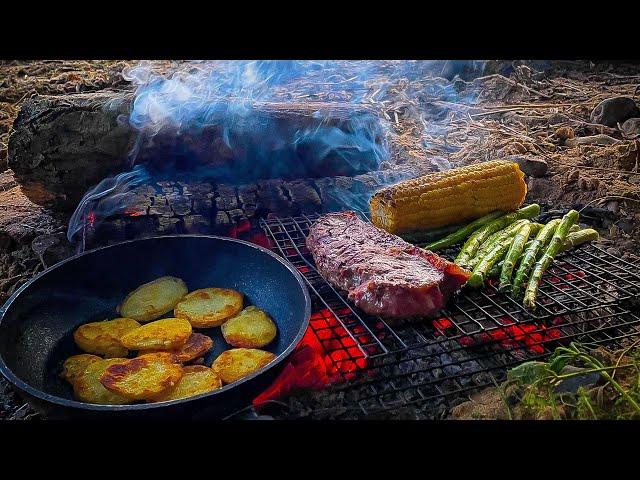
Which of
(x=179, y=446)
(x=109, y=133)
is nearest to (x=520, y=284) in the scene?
(x=179, y=446)

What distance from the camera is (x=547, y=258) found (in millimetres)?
3271

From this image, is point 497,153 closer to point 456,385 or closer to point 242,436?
point 456,385

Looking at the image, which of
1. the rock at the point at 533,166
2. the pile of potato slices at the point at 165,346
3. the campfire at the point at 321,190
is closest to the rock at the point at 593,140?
the campfire at the point at 321,190

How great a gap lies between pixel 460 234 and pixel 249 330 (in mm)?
1495

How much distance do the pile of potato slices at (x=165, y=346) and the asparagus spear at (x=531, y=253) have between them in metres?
1.31

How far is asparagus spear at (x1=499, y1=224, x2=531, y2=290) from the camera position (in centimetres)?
315

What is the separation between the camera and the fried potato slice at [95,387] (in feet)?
8.03

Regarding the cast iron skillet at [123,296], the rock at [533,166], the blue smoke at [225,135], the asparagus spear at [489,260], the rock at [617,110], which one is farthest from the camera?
the rock at [617,110]

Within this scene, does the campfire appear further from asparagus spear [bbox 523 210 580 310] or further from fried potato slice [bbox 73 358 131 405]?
fried potato slice [bbox 73 358 131 405]

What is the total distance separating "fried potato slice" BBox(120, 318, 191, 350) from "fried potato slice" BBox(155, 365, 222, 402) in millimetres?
185

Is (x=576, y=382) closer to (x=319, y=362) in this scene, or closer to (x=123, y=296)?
(x=319, y=362)

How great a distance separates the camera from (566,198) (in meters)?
4.21

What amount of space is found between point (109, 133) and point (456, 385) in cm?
266

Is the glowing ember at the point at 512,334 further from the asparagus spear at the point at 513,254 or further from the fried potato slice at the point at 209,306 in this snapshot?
the fried potato slice at the point at 209,306
